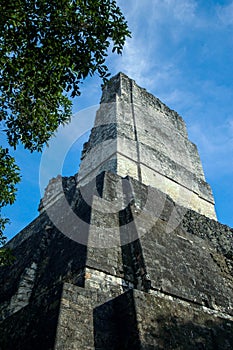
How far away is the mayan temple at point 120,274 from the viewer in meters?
4.53

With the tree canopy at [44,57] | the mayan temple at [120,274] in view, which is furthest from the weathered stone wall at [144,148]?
the tree canopy at [44,57]

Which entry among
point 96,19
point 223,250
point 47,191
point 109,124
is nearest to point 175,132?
point 109,124

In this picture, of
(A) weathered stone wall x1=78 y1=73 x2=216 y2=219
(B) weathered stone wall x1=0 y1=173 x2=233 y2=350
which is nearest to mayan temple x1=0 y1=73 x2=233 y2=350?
(B) weathered stone wall x1=0 y1=173 x2=233 y2=350

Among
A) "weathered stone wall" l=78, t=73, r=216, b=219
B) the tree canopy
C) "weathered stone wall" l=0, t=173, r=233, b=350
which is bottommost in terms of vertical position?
"weathered stone wall" l=0, t=173, r=233, b=350

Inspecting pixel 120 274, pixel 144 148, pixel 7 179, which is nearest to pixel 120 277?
pixel 120 274

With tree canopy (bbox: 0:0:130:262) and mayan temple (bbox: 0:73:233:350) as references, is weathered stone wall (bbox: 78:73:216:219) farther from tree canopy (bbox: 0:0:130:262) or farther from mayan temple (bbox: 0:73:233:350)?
tree canopy (bbox: 0:0:130:262)

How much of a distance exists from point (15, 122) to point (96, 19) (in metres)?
2.38

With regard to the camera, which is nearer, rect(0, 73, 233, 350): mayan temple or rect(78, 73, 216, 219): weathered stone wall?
rect(0, 73, 233, 350): mayan temple

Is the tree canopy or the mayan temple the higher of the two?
the tree canopy

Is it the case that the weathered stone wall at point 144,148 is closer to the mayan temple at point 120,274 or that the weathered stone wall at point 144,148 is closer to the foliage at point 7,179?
the mayan temple at point 120,274

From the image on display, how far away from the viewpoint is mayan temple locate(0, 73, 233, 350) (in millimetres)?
4527

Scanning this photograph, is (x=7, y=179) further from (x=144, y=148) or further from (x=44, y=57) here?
(x=144, y=148)

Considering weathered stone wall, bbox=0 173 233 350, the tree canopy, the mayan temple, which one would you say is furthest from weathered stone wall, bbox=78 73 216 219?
the tree canopy

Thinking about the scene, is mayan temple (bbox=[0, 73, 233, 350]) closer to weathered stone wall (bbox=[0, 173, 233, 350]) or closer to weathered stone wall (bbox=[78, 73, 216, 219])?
weathered stone wall (bbox=[0, 173, 233, 350])
